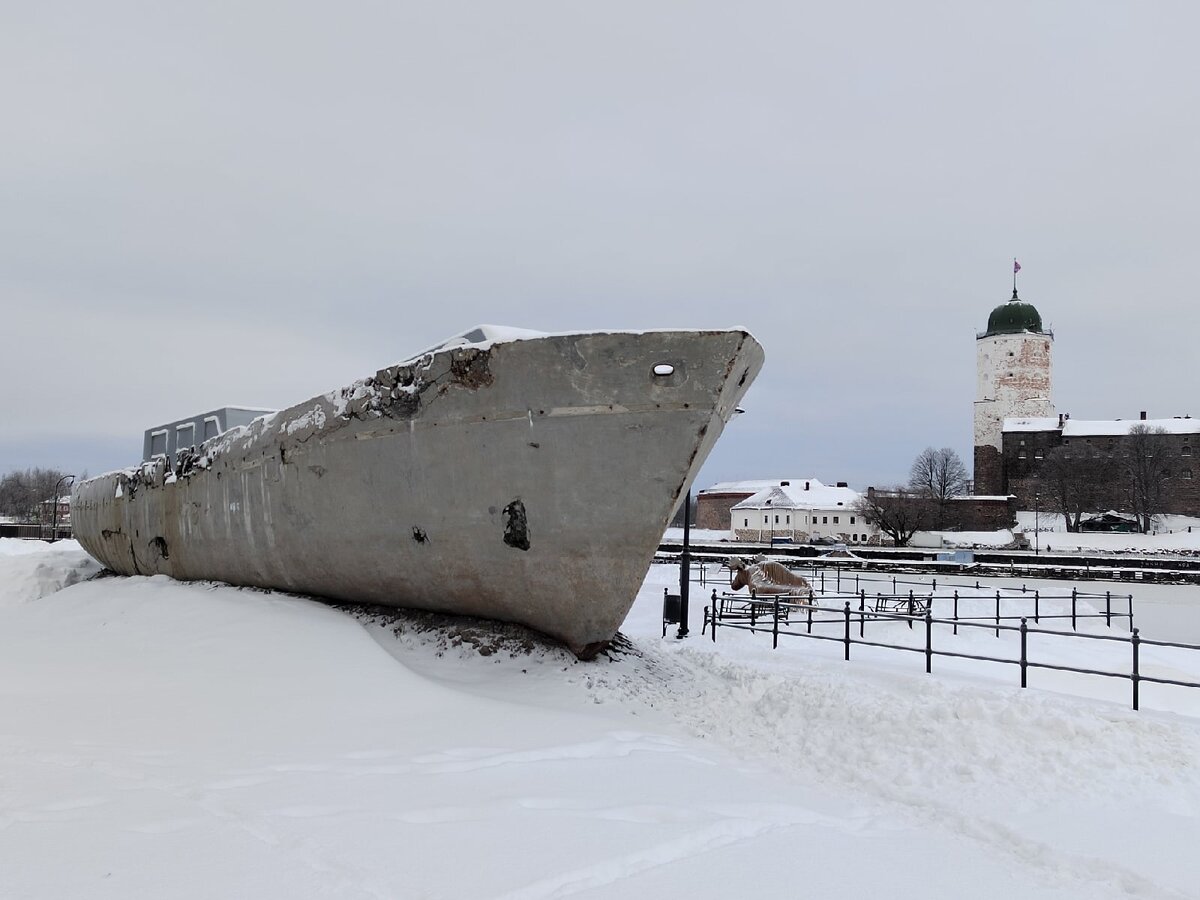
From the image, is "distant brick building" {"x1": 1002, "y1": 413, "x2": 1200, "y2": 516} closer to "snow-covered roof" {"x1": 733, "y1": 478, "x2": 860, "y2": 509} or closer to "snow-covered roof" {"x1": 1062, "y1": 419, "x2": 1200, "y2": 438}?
"snow-covered roof" {"x1": 1062, "y1": 419, "x2": 1200, "y2": 438}

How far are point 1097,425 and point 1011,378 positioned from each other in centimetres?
863

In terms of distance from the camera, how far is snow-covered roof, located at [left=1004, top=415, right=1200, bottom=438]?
75.7m

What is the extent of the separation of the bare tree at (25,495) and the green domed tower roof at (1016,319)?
92.2 metres

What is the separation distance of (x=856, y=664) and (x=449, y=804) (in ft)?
20.8

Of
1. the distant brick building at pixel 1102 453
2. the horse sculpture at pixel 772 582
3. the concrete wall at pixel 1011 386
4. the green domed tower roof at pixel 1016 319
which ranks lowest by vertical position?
the horse sculpture at pixel 772 582

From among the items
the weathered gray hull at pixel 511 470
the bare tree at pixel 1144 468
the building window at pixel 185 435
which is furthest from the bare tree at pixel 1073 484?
the weathered gray hull at pixel 511 470

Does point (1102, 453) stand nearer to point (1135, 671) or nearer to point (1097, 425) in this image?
point (1097, 425)

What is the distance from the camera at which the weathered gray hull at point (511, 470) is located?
6664 millimetres

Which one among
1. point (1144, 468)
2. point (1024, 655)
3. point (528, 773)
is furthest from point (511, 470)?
point (1144, 468)

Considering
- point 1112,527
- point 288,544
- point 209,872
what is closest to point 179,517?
point 288,544

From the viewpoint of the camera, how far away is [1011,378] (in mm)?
82062

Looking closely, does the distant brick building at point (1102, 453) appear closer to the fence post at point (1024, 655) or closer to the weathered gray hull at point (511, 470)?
the fence post at point (1024, 655)

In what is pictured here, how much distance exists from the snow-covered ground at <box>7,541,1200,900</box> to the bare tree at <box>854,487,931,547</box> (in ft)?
188

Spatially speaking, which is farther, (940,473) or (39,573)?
(940,473)
